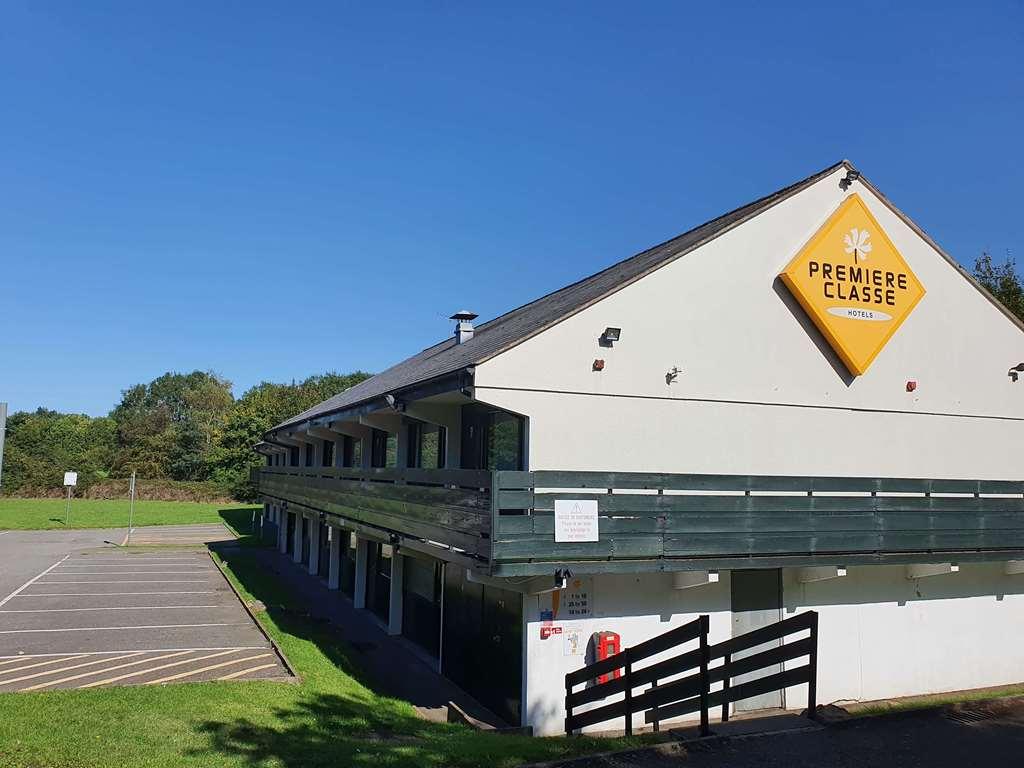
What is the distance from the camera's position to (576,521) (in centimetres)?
1050

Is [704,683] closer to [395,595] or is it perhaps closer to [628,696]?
[628,696]

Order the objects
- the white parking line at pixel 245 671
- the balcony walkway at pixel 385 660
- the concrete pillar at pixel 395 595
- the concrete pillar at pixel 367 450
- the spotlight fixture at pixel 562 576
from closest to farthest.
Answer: the spotlight fixture at pixel 562 576
the white parking line at pixel 245 671
the balcony walkway at pixel 385 660
the concrete pillar at pixel 395 595
the concrete pillar at pixel 367 450

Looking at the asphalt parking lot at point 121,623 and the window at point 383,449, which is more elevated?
the window at point 383,449

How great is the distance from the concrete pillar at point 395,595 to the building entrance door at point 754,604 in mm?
8075

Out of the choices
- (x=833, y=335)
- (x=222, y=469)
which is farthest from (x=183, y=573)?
(x=222, y=469)

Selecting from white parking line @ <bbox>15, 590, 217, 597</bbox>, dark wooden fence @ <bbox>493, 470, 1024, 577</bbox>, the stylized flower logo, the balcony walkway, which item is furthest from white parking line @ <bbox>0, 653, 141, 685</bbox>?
the stylized flower logo

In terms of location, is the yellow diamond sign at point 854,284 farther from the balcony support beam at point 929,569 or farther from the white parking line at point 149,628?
the white parking line at point 149,628

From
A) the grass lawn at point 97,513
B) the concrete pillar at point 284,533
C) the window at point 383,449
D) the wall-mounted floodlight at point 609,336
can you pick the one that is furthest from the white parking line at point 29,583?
the grass lawn at point 97,513

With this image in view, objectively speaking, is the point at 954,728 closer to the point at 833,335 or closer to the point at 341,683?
the point at 833,335

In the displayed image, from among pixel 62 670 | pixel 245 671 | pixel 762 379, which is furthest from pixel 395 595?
pixel 762 379

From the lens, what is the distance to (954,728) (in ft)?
27.3

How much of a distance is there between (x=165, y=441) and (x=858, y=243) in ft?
269

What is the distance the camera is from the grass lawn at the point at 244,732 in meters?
7.85


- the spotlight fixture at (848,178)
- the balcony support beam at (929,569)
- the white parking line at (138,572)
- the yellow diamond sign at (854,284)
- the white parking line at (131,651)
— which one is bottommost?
the white parking line at (138,572)
